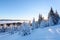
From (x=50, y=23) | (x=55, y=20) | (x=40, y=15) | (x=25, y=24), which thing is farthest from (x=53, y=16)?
(x=25, y=24)

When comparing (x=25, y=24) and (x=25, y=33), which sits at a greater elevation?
(x=25, y=24)

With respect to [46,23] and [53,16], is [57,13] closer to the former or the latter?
[53,16]

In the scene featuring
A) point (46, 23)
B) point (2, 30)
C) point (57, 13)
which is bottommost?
point (2, 30)

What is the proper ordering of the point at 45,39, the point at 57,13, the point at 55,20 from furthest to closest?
the point at 57,13
the point at 55,20
the point at 45,39

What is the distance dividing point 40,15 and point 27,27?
2804 centimetres

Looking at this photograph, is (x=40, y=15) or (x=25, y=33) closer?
(x=25, y=33)

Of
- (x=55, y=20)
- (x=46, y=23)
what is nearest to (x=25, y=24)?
(x=46, y=23)

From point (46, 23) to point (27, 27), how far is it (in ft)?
45.2

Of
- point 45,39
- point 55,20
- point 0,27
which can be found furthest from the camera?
point 55,20

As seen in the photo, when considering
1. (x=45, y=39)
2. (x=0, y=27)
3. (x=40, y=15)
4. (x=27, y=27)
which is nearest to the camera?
(x=45, y=39)

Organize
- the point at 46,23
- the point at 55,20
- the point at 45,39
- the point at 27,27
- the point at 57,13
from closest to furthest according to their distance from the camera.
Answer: the point at 45,39 < the point at 27,27 < the point at 46,23 < the point at 55,20 < the point at 57,13

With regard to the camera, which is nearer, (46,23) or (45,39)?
(45,39)

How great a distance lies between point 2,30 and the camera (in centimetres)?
2986

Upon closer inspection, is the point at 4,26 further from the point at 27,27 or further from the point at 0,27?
the point at 27,27
